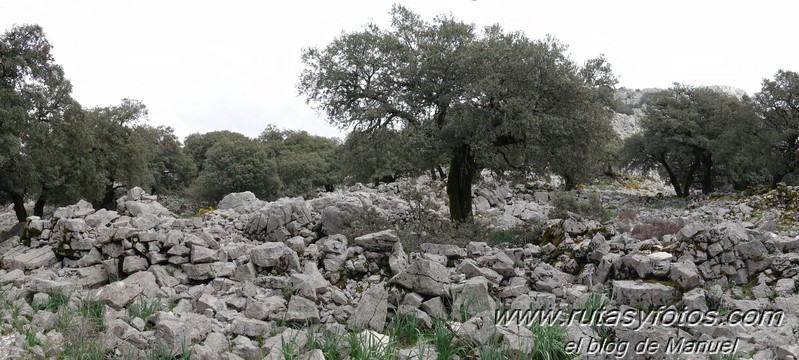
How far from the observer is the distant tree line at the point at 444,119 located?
65.3 feet

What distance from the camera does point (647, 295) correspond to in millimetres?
10156

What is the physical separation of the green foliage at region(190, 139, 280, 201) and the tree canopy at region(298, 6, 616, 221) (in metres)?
29.6

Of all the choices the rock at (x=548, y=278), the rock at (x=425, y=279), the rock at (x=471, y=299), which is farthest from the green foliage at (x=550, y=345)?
the rock at (x=548, y=278)

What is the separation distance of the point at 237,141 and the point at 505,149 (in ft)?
130

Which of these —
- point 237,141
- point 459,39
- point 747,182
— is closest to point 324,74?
point 459,39

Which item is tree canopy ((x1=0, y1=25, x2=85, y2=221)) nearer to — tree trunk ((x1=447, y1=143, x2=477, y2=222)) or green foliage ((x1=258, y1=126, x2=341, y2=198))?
→ tree trunk ((x1=447, y1=143, x2=477, y2=222))

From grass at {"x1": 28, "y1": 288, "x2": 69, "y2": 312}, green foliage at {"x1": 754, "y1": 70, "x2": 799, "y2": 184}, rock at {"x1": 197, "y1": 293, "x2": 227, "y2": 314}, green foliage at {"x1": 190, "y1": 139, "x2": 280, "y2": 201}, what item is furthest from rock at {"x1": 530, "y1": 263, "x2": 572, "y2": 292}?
green foliage at {"x1": 190, "y1": 139, "x2": 280, "y2": 201}

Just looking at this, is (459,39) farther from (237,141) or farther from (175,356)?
(237,141)

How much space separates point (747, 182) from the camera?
1847 inches

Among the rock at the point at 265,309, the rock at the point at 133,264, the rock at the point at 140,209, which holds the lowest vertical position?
the rock at the point at 265,309

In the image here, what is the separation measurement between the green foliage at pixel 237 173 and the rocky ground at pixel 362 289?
34.0 metres

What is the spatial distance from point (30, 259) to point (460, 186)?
1453 centimetres

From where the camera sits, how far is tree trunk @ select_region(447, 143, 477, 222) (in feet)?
72.1

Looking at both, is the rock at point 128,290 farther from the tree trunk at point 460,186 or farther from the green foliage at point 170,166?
the green foliage at point 170,166
